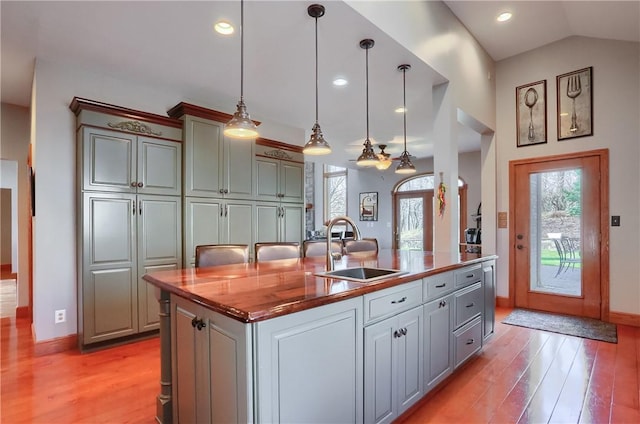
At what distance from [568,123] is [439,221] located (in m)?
2.32

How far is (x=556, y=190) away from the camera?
4.26 m

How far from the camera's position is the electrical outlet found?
10.1ft

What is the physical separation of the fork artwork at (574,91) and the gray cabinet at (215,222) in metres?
4.11

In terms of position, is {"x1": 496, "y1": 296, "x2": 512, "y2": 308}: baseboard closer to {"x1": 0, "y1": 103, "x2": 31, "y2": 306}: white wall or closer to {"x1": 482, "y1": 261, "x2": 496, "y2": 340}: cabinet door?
{"x1": 482, "y1": 261, "x2": 496, "y2": 340}: cabinet door

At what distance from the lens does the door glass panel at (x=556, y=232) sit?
4.10m

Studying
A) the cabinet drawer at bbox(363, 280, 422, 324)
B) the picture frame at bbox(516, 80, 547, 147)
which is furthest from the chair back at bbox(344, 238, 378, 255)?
the picture frame at bbox(516, 80, 547, 147)

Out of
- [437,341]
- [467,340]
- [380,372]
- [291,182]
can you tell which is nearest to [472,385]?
[467,340]

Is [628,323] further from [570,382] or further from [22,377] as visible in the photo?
[22,377]

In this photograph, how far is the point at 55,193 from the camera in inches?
121

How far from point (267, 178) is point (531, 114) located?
361 cm

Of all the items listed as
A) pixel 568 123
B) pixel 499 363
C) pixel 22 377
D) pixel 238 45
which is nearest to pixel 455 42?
pixel 568 123

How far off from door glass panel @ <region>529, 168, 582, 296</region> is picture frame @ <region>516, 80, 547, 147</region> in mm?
492

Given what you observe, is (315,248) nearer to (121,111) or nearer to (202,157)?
(202,157)

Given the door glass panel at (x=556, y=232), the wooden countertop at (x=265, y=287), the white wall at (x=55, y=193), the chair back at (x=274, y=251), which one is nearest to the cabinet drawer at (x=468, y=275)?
the wooden countertop at (x=265, y=287)
